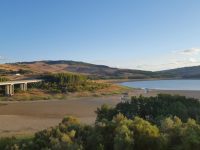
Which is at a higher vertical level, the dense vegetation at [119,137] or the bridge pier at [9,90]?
the dense vegetation at [119,137]

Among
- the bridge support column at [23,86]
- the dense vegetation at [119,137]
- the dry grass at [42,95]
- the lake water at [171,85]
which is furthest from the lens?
the lake water at [171,85]

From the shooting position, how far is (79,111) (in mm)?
50438

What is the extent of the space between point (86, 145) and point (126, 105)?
39.1 feet

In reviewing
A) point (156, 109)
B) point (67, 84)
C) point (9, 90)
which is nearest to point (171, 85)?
point (67, 84)

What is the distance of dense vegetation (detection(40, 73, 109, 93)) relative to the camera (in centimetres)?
8419

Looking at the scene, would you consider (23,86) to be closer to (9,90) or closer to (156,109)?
(9,90)

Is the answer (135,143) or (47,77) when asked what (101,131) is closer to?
(135,143)

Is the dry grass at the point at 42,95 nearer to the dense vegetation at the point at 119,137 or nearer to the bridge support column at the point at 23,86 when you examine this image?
the bridge support column at the point at 23,86

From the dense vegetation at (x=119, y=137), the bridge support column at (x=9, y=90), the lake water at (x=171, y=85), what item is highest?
the dense vegetation at (x=119, y=137)

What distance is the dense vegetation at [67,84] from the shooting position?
84188mm

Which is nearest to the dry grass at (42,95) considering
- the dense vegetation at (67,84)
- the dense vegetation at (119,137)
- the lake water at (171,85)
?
the dense vegetation at (67,84)

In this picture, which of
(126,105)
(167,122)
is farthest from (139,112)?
(167,122)

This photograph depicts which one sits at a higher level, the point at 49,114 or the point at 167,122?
the point at 167,122

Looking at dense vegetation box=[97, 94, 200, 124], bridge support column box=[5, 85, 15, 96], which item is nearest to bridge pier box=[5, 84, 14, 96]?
bridge support column box=[5, 85, 15, 96]
